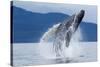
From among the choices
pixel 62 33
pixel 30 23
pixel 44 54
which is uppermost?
pixel 30 23

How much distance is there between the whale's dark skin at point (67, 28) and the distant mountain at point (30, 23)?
0.20 ft

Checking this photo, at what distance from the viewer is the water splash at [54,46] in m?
2.25

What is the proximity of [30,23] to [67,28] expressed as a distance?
1.29 ft

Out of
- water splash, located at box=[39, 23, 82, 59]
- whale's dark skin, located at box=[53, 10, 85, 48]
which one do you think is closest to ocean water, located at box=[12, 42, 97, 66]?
water splash, located at box=[39, 23, 82, 59]

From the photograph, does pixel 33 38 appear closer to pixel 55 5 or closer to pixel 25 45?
pixel 25 45

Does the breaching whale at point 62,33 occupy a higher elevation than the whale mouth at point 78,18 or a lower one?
lower

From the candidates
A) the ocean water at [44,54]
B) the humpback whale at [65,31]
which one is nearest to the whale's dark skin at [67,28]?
the humpback whale at [65,31]

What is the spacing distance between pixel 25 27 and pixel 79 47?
614 mm

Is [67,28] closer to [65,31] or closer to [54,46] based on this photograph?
[65,31]

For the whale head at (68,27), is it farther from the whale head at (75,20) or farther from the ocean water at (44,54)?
the ocean water at (44,54)

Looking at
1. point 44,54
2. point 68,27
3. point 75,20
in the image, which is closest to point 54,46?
point 44,54

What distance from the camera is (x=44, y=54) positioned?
224 centimetres

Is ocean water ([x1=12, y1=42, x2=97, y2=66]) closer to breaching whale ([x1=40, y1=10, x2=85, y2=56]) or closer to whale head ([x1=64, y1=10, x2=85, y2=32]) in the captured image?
breaching whale ([x1=40, y1=10, x2=85, y2=56])

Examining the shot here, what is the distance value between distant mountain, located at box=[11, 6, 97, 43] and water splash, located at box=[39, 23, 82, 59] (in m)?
0.06
